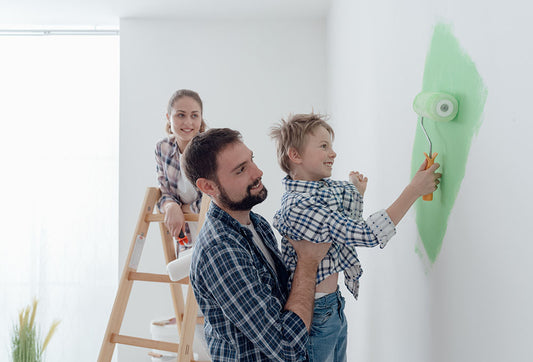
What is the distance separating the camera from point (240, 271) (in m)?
1.32

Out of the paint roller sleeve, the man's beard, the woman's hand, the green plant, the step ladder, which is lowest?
the green plant

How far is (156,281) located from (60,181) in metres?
1.98

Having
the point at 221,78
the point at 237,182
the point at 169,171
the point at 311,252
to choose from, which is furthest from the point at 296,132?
the point at 221,78

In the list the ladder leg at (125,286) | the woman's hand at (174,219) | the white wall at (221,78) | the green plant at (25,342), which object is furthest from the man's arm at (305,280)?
the green plant at (25,342)

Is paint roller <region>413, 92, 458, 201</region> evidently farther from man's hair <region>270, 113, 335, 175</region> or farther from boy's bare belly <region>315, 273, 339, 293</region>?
boy's bare belly <region>315, 273, 339, 293</region>

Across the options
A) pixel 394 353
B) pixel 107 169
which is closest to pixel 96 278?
pixel 107 169

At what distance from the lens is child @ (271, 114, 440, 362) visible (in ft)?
4.60

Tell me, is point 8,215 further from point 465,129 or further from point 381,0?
point 465,129

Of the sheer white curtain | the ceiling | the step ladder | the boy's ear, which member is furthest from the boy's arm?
the sheer white curtain

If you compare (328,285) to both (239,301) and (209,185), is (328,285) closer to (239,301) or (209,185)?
(239,301)

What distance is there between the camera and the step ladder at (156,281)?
2133 mm

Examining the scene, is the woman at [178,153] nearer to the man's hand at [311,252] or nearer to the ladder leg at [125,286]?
the ladder leg at [125,286]

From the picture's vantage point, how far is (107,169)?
156 inches

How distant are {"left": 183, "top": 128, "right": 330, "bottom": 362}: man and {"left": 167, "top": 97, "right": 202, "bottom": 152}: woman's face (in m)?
0.92
